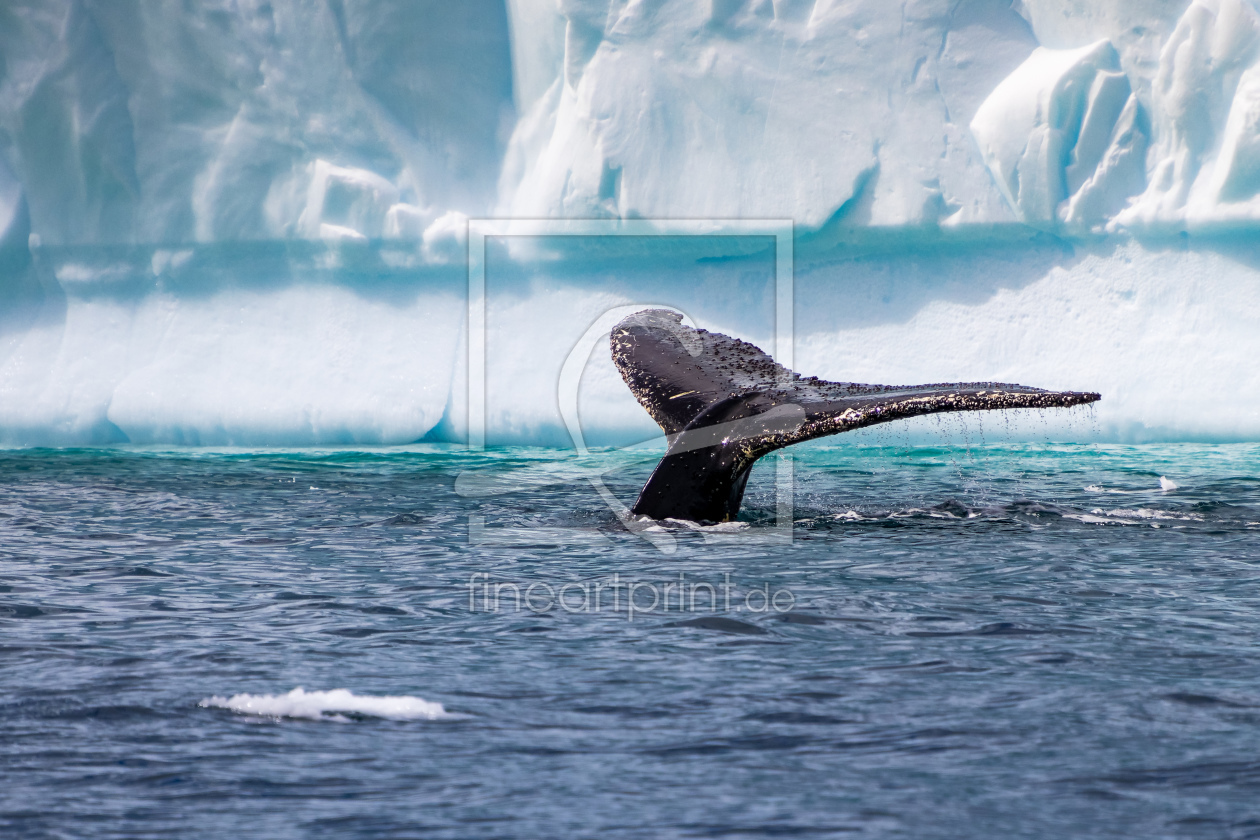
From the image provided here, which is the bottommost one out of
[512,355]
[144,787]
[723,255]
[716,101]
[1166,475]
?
[144,787]

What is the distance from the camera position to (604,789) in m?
3.31

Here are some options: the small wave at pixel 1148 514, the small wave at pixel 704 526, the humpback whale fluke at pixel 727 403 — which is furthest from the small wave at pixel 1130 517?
the small wave at pixel 704 526

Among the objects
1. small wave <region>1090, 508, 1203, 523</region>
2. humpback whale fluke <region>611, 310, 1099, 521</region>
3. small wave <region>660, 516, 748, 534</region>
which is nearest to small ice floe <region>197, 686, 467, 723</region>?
humpback whale fluke <region>611, 310, 1099, 521</region>

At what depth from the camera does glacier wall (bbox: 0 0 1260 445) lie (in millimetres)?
16250

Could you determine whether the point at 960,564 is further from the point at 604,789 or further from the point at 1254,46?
the point at 1254,46

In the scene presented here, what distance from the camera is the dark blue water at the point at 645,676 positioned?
319cm

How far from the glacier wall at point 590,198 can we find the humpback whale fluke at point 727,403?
26.9ft

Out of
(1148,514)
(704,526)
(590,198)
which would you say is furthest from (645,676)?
(590,198)

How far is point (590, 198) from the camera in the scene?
56.2ft

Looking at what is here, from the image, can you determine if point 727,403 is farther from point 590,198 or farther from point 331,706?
point 590,198

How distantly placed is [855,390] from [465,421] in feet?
34.1

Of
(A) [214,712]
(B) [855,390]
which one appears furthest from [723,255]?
(A) [214,712]

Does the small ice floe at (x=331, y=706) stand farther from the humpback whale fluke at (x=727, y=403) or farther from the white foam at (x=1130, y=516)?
the white foam at (x=1130, y=516)

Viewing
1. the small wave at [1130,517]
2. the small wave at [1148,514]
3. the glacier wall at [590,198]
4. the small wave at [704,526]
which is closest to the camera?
the small wave at [704,526]
